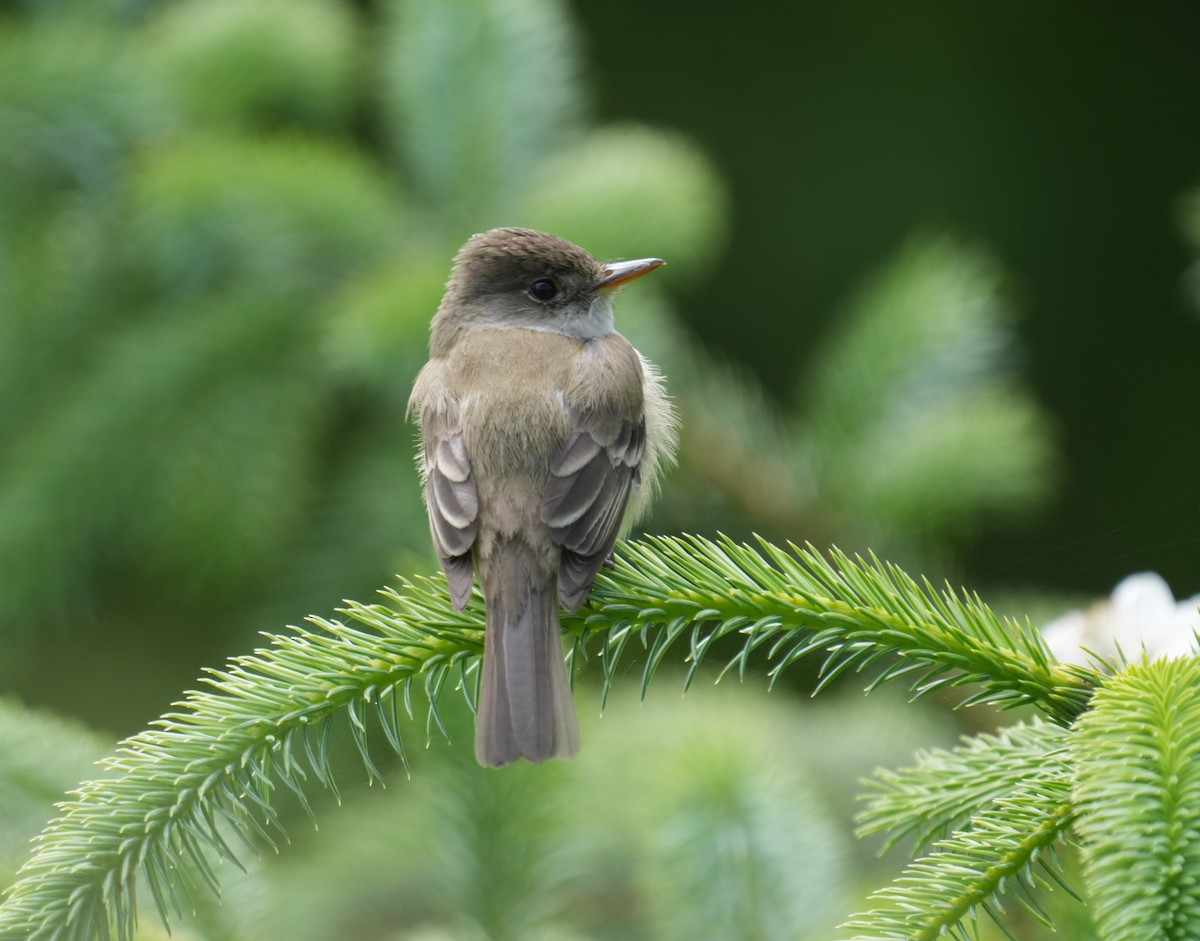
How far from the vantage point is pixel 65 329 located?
144 inches

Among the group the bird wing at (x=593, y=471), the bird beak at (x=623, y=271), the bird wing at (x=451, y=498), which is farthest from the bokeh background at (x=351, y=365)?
the bird wing at (x=593, y=471)

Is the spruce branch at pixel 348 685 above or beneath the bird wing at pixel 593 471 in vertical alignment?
beneath

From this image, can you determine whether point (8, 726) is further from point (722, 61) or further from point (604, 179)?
point (722, 61)

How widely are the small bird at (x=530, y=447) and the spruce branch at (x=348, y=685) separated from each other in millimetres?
137

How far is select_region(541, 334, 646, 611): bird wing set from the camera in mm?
2254

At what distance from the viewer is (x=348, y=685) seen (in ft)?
6.03

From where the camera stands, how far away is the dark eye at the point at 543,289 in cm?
335

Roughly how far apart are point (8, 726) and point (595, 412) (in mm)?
1224

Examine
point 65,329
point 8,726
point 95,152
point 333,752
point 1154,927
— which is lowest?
point 1154,927

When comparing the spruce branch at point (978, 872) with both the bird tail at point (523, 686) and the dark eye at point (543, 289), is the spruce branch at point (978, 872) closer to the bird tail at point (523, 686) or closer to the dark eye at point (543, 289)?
the bird tail at point (523, 686)

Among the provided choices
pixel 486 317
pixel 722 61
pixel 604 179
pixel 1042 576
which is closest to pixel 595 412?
pixel 486 317

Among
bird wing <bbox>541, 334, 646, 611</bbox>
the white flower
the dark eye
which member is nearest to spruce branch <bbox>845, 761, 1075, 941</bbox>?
the white flower

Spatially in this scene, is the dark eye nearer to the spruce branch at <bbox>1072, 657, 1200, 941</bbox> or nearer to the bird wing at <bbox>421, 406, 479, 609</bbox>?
the bird wing at <bbox>421, 406, 479, 609</bbox>

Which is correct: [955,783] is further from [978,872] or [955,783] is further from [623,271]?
[623,271]
